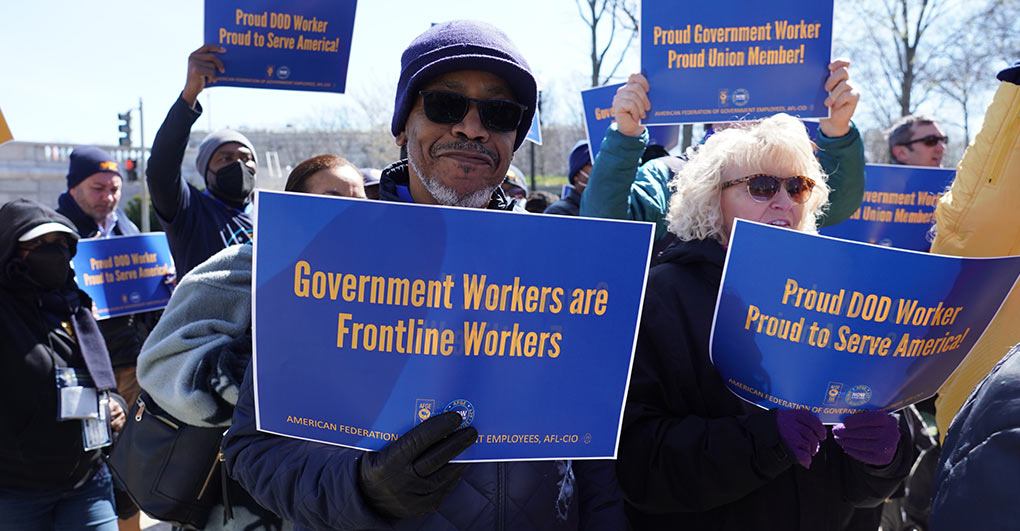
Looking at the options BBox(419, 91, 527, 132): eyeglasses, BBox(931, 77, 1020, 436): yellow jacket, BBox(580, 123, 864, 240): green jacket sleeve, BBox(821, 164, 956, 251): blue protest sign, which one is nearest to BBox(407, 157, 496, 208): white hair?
BBox(419, 91, 527, 132): eyeglasses

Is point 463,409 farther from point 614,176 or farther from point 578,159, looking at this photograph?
point 578,159

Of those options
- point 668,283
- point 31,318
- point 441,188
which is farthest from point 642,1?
point 31,318

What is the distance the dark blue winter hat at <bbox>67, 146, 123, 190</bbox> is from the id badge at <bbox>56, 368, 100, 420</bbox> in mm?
2702

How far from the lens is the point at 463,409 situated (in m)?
1.52

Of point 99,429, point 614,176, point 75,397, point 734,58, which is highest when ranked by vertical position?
point 734,58

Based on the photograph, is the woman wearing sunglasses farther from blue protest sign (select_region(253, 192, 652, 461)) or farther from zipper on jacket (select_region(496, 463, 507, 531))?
blue protest sign (select_region(253, 192, 652, 461))

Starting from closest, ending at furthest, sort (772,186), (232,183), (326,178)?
(772,186) < (326,178) < (232,183)

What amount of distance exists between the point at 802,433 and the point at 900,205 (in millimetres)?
3660

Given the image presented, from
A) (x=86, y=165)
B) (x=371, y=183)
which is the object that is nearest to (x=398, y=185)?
(x=371, y=183)

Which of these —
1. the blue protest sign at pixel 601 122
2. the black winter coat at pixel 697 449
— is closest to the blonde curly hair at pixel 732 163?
the black winter coat at pixel 697 449

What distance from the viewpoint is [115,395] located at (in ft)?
13.3

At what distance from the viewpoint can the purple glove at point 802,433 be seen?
6.21 ft

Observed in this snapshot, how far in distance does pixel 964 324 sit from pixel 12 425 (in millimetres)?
3573

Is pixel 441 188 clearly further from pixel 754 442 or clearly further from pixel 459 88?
pixel 754 442
